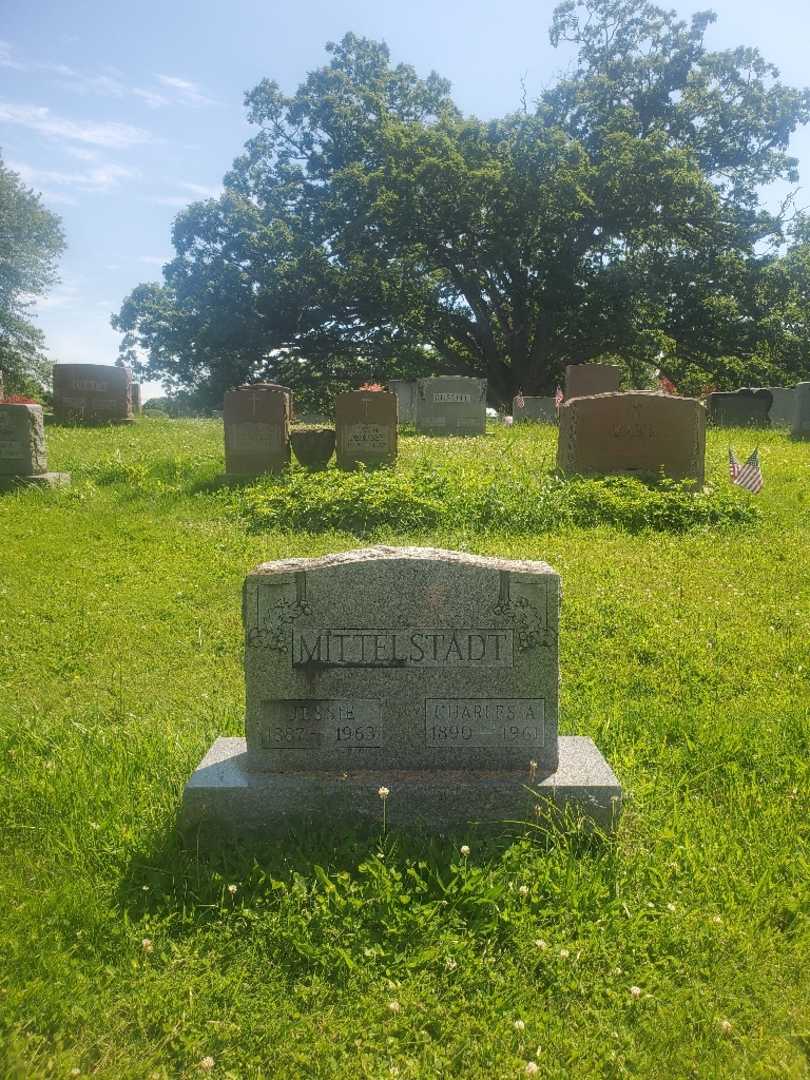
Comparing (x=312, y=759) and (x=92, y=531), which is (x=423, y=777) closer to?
(x=312, y=759)

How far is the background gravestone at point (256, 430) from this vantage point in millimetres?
12773

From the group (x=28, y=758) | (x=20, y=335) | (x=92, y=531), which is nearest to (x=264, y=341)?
(x=20, y=335)

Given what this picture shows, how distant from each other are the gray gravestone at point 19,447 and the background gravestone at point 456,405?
9.12 meters

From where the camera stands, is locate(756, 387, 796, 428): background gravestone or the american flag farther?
locate(756, 387, 796, 428): background gravestone

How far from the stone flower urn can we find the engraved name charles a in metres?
9.77

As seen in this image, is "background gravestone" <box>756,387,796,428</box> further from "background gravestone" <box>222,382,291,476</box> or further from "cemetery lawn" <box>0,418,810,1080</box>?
"cemetery lawn" <box>0,418,810,1080</box>

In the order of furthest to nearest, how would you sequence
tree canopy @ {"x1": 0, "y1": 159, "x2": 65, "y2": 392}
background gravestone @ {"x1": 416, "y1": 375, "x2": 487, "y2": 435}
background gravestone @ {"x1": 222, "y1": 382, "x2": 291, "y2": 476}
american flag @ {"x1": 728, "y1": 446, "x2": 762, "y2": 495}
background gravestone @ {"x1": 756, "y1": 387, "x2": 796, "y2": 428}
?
tree canopy @ {"x1": 0, "y1": 159, "x2": 65, "y2": 392} < background gravestone @ {"x1": 756, "y1": 387, "x2": 796, "y2": 428} < background gravestone @ {"x1": 416, "y1": 375, "x2": 487, "y2": 435} < background gravestone @ {"x1": 222, "y1": 382, "x2": 291, "y2": 476} < american flag @ {"x1": 728, "y1": 446, "x2": 762, "y2": 495}

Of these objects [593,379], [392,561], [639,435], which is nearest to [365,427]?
[639,435]

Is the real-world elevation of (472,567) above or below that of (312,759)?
above

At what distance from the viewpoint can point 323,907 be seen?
10.3ft

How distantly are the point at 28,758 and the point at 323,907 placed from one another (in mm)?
2058

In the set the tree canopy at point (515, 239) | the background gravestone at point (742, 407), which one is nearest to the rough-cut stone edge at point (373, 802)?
the background gravestone at point (742, 407)

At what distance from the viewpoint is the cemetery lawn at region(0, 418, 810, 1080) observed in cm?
267

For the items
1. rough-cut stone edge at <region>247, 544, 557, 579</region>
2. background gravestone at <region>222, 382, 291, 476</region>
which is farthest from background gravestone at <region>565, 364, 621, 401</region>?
rough-cut stone edge at <region>247, 544, 557, 579</region>
